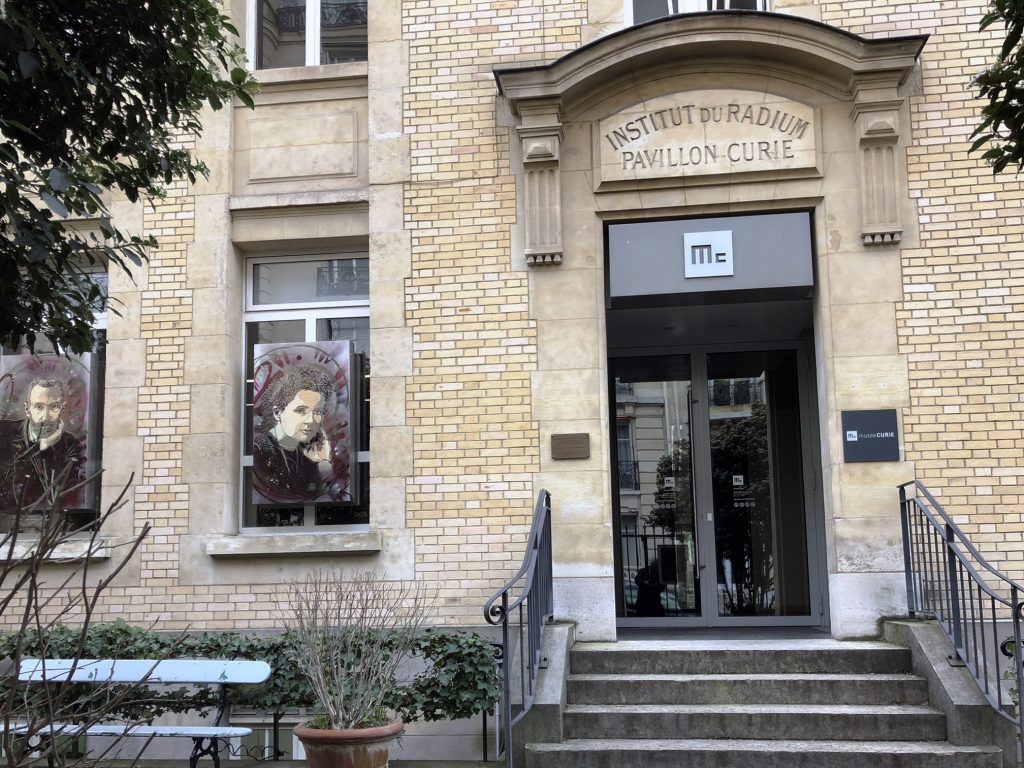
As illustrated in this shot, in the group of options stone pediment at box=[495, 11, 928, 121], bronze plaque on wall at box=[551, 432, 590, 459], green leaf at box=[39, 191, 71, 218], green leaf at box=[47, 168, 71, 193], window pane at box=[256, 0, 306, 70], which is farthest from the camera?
window pane at box=[256, 0, 306, 70]

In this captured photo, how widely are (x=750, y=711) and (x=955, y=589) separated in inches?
59.7

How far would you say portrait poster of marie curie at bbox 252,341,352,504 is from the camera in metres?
8.72

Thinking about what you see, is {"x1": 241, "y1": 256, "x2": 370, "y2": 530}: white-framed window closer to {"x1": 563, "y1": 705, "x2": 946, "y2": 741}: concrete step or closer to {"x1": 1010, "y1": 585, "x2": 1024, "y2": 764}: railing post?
Result: {"x1": 563, "y1": 705, "x2": 946, "y2": 741}: concrete step

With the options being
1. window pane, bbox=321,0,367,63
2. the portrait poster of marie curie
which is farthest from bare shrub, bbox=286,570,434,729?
window pane, bbox=321,0,367,63

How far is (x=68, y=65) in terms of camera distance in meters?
5.26

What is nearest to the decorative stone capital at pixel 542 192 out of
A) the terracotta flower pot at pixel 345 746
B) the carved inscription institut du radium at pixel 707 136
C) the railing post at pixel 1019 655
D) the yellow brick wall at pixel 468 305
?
the yellow brick wall at pixel 468 305

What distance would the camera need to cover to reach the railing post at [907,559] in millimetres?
7507

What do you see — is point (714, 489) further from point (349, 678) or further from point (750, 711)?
point (349, 678)

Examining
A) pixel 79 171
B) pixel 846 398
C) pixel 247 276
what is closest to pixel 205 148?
pixel 247 276

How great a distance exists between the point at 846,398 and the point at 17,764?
6670 millimetres

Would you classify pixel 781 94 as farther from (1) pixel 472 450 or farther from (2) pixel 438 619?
(2) pixel 438 619

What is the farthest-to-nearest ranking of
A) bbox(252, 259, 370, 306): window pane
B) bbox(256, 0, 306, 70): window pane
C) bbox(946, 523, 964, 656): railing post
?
bbox(256, 0, 306, 70): window pane, bbox(252, 259, 370, 306): window pane, bbox(946, 523, 964, 656): railing post

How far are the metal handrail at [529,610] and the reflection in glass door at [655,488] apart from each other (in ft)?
7.54

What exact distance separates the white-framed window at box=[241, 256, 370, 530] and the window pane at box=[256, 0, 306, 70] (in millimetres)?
1891
